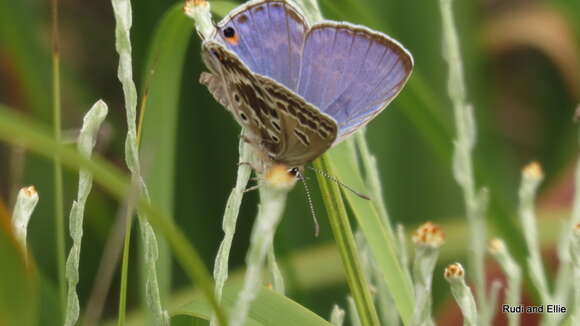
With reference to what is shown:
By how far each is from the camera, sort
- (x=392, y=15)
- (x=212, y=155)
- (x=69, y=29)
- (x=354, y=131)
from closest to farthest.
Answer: (x=354, y=131) → (x=212, y=155) → (x=392, y=15) → (x=69, y=29)

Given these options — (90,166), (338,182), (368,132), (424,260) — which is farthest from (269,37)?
(368,132)

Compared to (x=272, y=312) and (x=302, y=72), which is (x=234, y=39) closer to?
(x=302, y=72)

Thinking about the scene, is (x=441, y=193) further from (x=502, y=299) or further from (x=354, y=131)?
(x=354, y=131)

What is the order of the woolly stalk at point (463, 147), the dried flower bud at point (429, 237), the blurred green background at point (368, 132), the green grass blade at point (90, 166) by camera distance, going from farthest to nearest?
the blurred green background at point (368, 132)
the woolly stalk at point (463, 147)
the dried flower bud at point (429, 237)
the green grass blade at point (90, 166)

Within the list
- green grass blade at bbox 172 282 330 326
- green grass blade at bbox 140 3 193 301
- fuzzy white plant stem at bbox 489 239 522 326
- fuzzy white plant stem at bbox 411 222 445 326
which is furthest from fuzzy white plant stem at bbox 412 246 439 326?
green grass blade at bbox 140 3 193 301

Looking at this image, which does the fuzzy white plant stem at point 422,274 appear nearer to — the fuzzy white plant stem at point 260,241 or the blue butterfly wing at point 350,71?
the fuzzy white plant stem at point 260,241

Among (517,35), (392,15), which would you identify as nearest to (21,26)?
(392,15)

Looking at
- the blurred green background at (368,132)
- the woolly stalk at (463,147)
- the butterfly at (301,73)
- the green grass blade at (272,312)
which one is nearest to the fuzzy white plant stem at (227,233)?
the green grass blade at (272,312)

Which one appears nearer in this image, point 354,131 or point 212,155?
point 354,131
